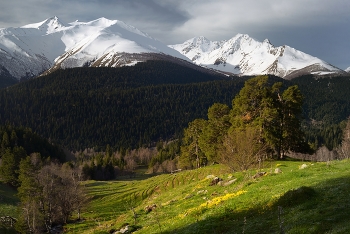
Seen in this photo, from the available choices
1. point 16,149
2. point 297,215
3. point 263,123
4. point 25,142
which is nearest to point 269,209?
point 297,215

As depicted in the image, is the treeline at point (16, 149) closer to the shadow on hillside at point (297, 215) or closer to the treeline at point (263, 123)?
the treeline at point (263, 123)

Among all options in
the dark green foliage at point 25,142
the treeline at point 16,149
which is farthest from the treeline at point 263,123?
the dark green foliage at point 25,142

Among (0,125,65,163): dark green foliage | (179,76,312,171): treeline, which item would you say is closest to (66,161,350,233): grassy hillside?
(179,76,312,171): treeline

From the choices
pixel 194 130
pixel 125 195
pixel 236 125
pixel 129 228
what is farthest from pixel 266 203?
pixel 125 195

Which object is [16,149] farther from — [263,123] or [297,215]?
[297,215]

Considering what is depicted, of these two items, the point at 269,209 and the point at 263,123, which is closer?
the point at 269,209

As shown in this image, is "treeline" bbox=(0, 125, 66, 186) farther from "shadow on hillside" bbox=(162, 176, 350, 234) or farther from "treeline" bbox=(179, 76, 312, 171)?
"shadow on hillside" bbox=(162, 176, 350, 234)

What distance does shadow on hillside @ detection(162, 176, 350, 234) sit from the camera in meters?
13.1

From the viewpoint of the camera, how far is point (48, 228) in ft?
167

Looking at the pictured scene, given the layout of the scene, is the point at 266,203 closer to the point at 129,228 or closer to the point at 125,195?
the point at 129,228

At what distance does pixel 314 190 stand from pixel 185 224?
8.66 meters

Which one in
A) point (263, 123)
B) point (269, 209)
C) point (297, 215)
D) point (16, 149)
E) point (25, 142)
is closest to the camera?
point (297, 215)

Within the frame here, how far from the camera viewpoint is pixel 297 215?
49.3 ft

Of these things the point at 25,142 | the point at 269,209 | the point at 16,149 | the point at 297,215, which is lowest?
the point at 25,142
